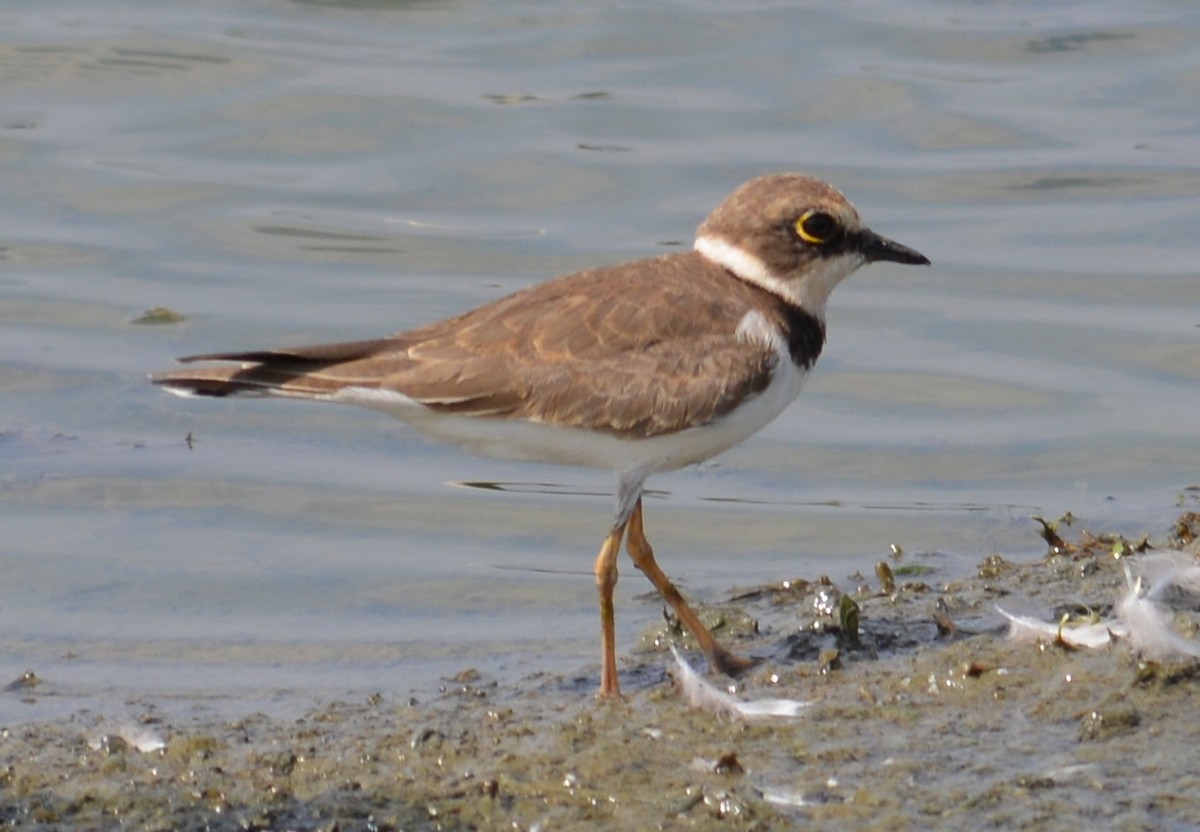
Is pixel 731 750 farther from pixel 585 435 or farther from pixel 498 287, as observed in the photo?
pixel 498 287

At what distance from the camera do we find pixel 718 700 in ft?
19.8

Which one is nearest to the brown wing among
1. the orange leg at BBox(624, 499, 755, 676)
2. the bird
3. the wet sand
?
the bird

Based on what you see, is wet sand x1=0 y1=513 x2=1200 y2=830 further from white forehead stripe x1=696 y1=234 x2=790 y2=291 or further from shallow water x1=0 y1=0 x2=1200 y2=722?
white forehead stripe x1=696 y1=234 x2=790 y2=291

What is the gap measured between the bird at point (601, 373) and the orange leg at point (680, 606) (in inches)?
0.5

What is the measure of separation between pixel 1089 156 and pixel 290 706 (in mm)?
8591

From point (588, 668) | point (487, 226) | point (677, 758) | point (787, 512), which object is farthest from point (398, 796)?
point (487, 226)

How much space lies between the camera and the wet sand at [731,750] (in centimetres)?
511

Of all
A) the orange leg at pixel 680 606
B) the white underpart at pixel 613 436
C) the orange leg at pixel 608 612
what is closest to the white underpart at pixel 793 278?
the white underpart at pixel 613 436

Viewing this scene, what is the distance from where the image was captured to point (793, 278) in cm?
709

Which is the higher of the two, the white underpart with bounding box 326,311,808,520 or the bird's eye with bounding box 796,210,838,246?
the bird's eye with bounding box 796,210,838,246

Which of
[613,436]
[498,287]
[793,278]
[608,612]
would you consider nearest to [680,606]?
[608,612]

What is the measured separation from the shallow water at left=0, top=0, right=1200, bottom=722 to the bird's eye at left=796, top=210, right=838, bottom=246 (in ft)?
6.05

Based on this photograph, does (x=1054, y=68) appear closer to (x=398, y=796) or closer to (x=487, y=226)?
(x=487, y=226)

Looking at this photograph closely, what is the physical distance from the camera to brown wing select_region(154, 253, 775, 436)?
21.5 feet
